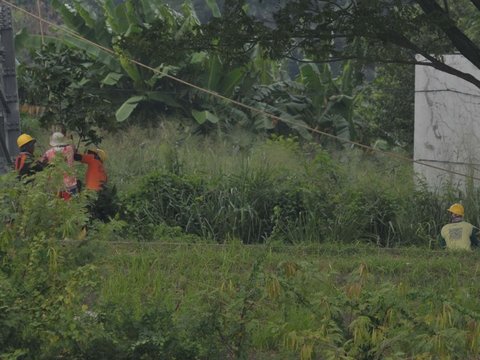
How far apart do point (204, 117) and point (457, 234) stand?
11.7 meters

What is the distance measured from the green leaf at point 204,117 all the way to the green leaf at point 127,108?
1303 millimetres

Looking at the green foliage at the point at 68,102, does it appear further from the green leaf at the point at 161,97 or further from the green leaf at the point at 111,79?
the green leaf at the point at 161,97

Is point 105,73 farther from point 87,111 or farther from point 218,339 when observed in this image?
point 218,339

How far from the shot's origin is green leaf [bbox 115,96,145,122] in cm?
2236

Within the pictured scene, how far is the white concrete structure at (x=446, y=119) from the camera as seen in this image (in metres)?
16.2

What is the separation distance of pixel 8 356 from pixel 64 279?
603mm

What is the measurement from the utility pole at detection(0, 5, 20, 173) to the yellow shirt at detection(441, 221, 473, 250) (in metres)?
5.35

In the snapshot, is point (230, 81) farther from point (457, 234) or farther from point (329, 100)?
point (457, 234)

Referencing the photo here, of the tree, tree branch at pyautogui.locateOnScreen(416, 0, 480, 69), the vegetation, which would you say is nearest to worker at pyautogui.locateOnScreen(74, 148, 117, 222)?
the vegetation

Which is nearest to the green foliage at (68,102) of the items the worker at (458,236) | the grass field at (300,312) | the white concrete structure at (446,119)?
the grass field at (300,312)

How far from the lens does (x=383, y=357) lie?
5.93 m

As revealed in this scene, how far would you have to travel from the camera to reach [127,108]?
22.8 meters

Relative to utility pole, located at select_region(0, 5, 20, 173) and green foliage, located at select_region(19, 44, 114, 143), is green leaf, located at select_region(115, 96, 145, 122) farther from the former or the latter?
green foliage, located at select_region(19, 44, 114, 143)

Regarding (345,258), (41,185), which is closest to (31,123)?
(345,258)
